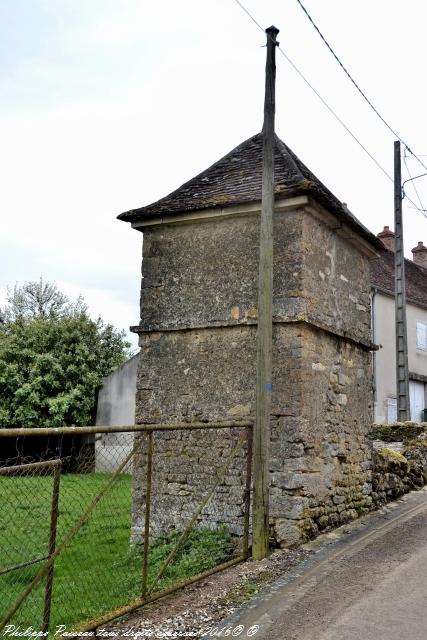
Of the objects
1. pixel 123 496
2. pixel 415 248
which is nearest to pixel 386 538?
pixel 123 496

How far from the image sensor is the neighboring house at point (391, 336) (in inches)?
845

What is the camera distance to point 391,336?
874 inches

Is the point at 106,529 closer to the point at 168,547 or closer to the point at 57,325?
the point at 168,547

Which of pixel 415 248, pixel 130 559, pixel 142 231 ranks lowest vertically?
pixel 130 559

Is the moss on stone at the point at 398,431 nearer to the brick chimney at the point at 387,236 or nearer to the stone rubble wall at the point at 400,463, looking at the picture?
the stone rubble wall at the point at 400,463

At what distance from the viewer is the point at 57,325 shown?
20.1 metres

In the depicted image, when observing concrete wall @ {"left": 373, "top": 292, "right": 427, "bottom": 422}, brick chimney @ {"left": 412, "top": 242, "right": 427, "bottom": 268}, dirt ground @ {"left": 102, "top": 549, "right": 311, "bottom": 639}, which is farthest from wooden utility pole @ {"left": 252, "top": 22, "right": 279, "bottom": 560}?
brick chimney @ {"left": 412, "top": 242, "right": 427, "bottom": 268}

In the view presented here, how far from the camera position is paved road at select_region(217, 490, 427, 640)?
15.8 feet

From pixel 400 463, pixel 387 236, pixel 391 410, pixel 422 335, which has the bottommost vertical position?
pixel 400 463

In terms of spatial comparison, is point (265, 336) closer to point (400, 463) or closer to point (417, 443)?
point (400, 463)

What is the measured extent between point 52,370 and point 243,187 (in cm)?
1243

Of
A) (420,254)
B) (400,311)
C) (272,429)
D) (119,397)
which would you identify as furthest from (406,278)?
(272,429)

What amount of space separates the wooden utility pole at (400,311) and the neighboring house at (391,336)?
3.63 m

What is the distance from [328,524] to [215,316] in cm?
302
